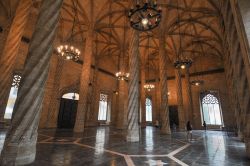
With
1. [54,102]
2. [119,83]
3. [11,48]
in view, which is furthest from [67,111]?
[11,48]

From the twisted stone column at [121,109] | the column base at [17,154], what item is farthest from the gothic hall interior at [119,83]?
the twisted stone column at [121,109]

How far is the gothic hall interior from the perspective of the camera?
12.8ft

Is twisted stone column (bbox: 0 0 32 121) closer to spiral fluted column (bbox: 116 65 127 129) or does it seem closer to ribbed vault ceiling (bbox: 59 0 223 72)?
ribbed vault ceiling (bbox: 59 0 223 72)

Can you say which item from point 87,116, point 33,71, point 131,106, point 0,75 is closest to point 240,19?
point 131,106

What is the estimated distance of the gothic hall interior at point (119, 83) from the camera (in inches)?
154

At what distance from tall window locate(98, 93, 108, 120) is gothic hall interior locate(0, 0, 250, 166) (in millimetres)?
146

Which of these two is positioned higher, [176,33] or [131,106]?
[176,33]

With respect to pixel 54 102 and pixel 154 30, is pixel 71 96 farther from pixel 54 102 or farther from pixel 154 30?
pixel 154 30

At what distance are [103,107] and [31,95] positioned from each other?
60.9ft

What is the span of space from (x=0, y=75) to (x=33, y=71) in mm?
7021

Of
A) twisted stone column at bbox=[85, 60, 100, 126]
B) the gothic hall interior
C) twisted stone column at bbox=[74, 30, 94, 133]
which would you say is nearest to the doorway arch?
the gothic hall interior

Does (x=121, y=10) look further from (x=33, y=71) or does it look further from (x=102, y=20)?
(x=33, y=71)

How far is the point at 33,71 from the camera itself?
12.1ft

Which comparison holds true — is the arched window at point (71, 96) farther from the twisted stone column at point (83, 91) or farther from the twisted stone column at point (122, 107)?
the twisted stone column at point (122, 107)
